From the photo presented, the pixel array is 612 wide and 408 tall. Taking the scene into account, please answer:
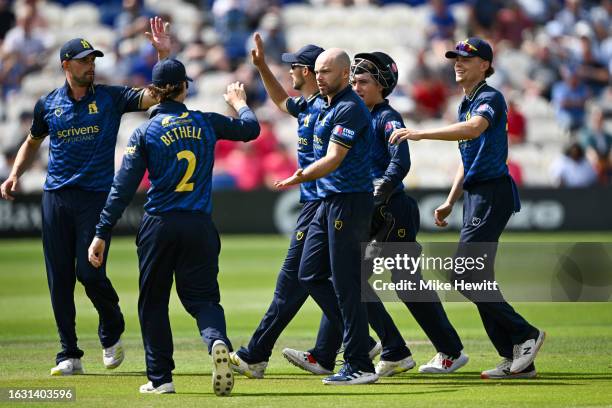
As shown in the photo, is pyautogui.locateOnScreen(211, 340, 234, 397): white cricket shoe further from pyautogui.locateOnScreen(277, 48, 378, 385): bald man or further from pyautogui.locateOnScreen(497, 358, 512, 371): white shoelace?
pyautogui.locateOnScreen(497, 358, 512, 371): white shoelace

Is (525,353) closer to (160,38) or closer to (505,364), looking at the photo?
(505,364)

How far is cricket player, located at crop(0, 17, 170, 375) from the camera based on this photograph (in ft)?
33.3

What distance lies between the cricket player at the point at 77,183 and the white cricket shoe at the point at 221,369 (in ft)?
6.64

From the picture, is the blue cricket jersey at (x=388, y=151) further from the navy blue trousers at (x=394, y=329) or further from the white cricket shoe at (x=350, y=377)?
the white cricket shoe at (x=350, y=377)

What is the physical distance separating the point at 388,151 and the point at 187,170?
→ 198cm

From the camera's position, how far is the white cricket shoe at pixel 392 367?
9.98 m

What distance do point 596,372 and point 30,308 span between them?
7.63 metres

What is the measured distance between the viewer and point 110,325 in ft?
34.1

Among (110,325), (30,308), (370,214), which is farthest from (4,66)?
(370,214)

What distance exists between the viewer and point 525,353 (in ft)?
31.3

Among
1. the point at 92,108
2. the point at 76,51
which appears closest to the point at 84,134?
the point at 92,108

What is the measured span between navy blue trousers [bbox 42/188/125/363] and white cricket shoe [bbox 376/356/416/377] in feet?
7.93

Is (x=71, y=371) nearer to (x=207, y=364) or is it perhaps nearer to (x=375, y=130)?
(x=207, y=364)

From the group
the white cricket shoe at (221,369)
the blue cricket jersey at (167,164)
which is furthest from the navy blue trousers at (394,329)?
the blue cricket jersey at (167,164)
